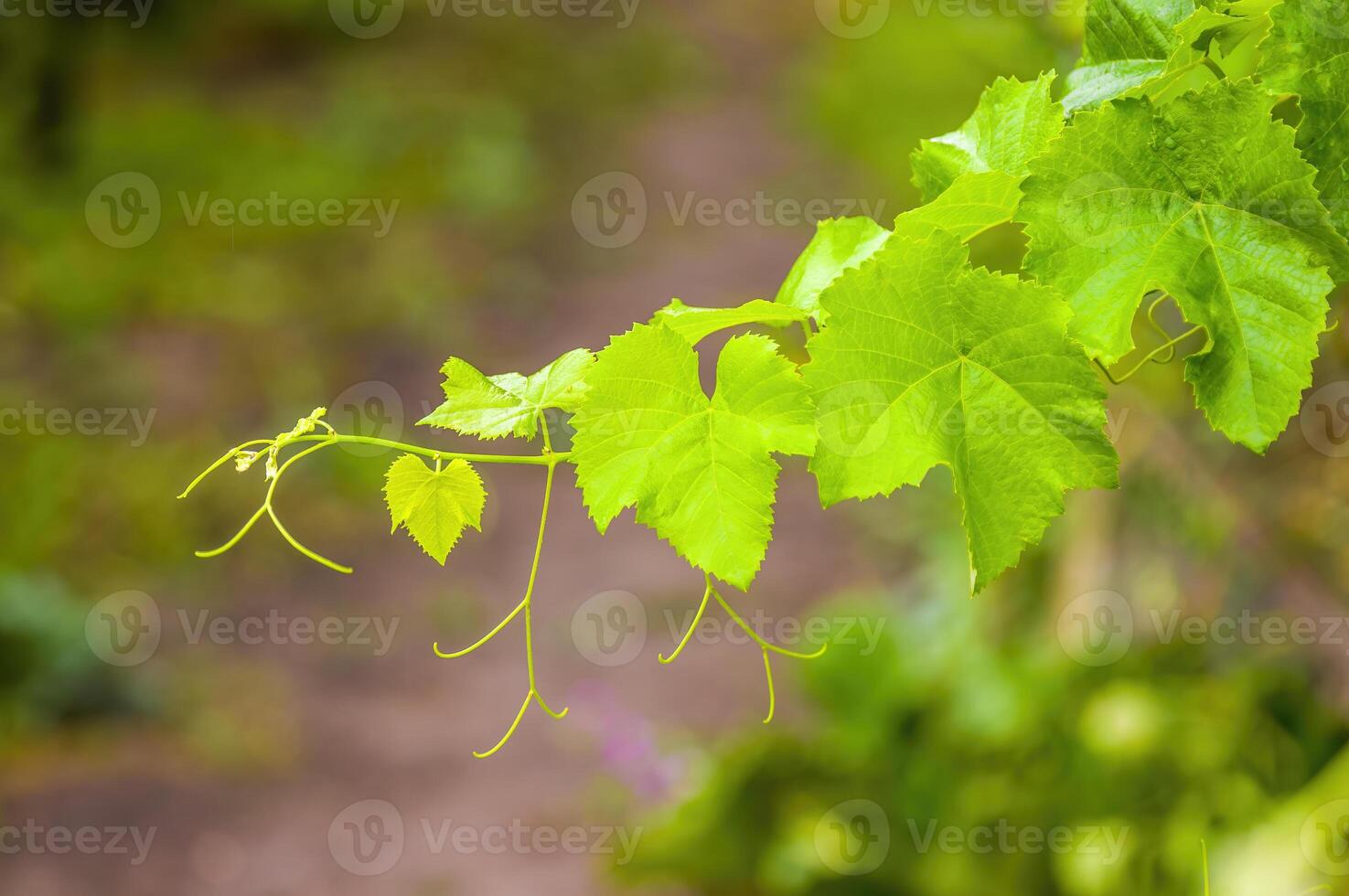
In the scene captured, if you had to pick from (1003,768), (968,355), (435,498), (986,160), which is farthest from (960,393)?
(1003,768)

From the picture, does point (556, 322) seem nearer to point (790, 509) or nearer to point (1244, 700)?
point (790, 509)

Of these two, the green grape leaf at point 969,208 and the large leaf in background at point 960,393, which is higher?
the green grape leaf at point 969,208

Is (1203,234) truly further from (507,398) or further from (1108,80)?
(507,398)

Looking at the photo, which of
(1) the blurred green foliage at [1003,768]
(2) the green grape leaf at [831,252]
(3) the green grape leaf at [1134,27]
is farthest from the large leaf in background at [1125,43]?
(1) the blurred green foliage at [1003,768]

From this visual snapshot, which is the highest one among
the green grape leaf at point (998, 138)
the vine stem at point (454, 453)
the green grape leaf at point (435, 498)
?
the green grape leaf at point (998, 138)

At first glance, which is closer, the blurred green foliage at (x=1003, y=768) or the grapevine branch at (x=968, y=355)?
the grapevine branch at (x=968, y=355)

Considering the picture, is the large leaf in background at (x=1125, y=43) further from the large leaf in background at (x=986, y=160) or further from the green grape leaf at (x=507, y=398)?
the green grape leaf at (x=507, y=398)

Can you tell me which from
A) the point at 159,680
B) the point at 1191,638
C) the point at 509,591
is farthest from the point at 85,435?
the point at 1191,638
